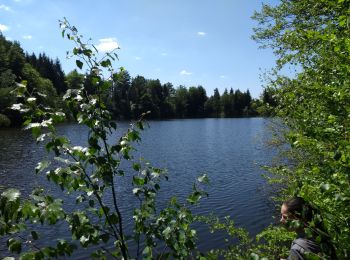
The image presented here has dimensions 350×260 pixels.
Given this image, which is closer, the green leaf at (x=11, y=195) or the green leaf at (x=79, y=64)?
the green leaf at (x=11, y=195)

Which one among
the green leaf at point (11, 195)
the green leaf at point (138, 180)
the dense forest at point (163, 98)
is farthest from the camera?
the dense forest at point (163, 98)

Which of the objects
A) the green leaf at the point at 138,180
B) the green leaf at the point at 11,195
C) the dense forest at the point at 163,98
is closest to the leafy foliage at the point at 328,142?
the green leaf at the point at 138,180

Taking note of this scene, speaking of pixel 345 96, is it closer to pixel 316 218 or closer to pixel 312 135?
pixel 312 135

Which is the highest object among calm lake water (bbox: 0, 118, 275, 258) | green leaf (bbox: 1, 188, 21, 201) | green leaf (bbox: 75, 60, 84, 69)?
green leaf (bbox: 75, 60, 84, 69)

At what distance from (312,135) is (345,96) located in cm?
55

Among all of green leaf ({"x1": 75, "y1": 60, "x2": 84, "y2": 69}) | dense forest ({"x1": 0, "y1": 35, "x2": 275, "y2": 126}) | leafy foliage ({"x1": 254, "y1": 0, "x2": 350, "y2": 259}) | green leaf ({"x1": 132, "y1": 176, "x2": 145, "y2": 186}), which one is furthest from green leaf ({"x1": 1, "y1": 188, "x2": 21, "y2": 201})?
dense forest ({"x1": 0, "y1": 35, "x2": 275, "y2": 126})

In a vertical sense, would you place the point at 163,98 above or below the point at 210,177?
above

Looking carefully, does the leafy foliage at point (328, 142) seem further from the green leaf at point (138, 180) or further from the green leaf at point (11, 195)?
the green leaf at point (11, 195)

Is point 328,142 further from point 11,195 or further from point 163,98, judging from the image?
point 163,98

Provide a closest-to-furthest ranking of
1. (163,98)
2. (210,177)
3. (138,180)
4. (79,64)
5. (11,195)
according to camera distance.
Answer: (11,195)
(79,64)
(138,180)
(210,177)
(163,98)

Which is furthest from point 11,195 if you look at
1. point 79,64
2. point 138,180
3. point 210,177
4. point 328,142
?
point 210,177

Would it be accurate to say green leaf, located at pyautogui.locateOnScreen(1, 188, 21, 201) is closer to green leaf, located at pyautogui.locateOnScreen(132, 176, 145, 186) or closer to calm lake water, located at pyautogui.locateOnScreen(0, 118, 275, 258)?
green leaf, located at pyautogui.locateOnScreen(132, 176, 145, 186)

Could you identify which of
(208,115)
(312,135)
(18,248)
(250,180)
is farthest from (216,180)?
(208,115)

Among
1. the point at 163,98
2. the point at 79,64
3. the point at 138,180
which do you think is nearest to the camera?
the point at 79,64
